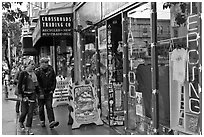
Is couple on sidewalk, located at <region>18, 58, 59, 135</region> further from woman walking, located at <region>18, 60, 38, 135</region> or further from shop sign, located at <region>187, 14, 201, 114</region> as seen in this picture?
shop sign, located at <region>187, 14, 201, 114</region>

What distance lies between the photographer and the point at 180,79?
5.19m

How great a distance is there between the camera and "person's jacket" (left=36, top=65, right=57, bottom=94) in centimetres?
820

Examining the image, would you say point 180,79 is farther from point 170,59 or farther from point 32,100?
point 32,100

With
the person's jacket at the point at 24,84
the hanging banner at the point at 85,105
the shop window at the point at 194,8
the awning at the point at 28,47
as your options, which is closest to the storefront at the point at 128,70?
the hanging banner at the point at 85,105

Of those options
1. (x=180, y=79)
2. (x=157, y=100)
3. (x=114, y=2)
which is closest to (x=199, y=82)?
(x=180, y=79)

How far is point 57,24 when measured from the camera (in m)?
12.4

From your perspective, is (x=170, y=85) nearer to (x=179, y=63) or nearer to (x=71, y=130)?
(x=179, y=63)

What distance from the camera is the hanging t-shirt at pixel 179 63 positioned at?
5064mm

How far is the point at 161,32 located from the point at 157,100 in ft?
3.62

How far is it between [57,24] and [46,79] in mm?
4525

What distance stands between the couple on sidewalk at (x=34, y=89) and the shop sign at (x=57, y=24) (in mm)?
4282

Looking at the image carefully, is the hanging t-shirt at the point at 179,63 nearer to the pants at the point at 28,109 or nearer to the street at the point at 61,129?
the street at the point at 61,129

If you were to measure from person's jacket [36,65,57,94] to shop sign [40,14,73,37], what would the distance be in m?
4.25

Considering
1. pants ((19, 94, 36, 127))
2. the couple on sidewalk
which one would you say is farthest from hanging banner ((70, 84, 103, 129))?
pants ((19, 94, 36, 127))
